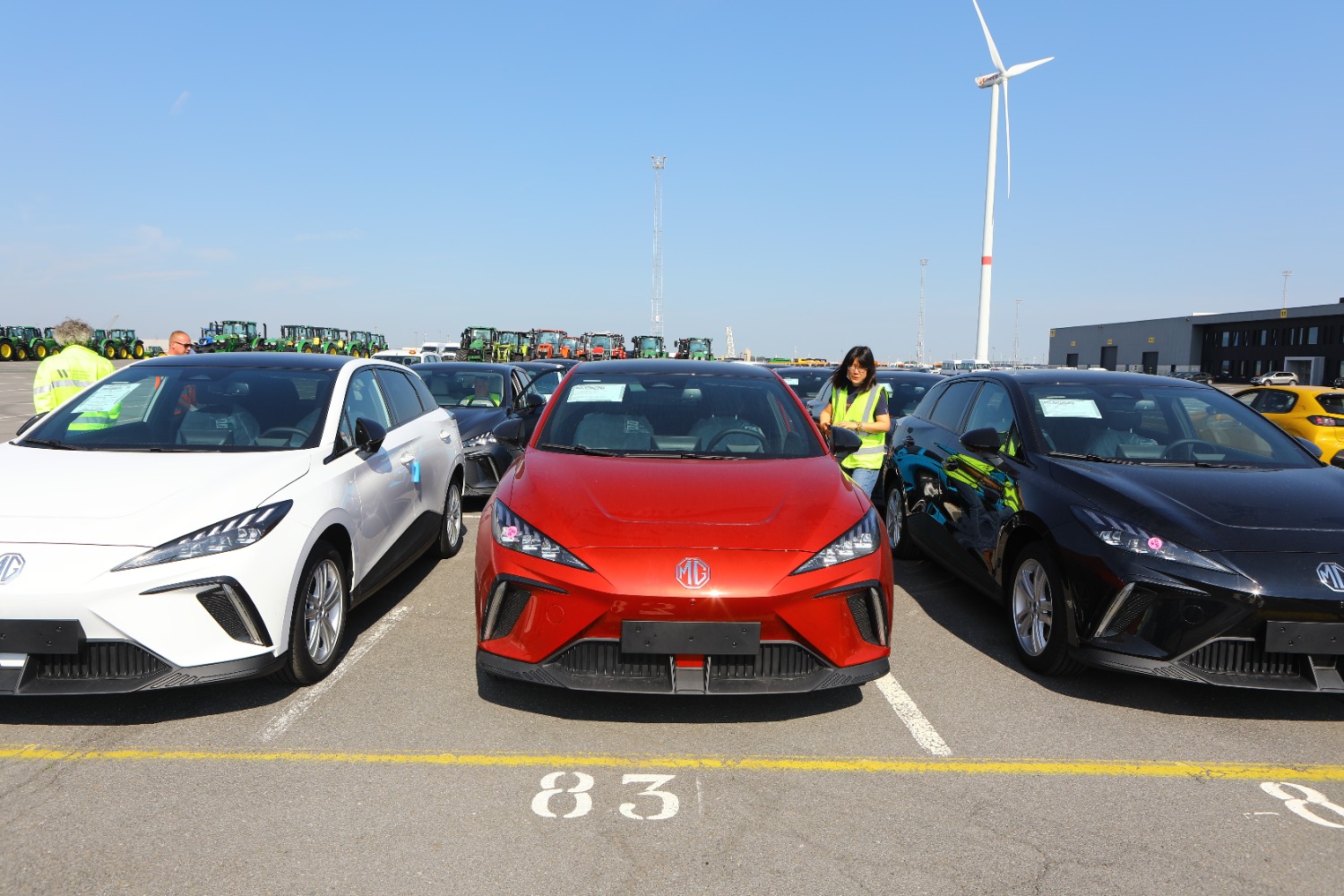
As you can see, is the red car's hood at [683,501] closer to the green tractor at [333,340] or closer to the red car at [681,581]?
the red car at [681,581]

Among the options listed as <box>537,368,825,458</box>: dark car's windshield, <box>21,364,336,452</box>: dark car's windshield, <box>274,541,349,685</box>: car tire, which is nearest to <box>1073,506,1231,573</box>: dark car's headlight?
<box>537,368,825,458</box>: dark car's windshield

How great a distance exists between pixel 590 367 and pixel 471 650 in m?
1.77

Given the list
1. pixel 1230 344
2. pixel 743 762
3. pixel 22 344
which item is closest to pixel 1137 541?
pixel 743 762

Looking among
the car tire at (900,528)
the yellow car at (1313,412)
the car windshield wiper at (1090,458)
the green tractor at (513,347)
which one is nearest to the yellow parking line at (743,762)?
the car windshield wiper at (1090,458)

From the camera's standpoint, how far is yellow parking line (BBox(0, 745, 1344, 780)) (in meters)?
3.44

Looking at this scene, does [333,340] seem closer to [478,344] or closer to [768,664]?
[478,344]

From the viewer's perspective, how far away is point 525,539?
3660 millimetres

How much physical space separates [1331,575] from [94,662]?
5.03 meters

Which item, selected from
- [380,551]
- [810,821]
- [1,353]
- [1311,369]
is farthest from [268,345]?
[1311,369]

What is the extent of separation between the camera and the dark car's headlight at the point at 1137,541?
3.84 metres

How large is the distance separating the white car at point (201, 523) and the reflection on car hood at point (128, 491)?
0.01 meters

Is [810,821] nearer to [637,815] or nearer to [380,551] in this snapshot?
[637,815]

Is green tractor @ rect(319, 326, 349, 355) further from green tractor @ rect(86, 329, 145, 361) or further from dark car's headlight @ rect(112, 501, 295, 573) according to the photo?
dark car's headlight @ rect(112, 501, 295, 573)

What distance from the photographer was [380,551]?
5.12 metres
